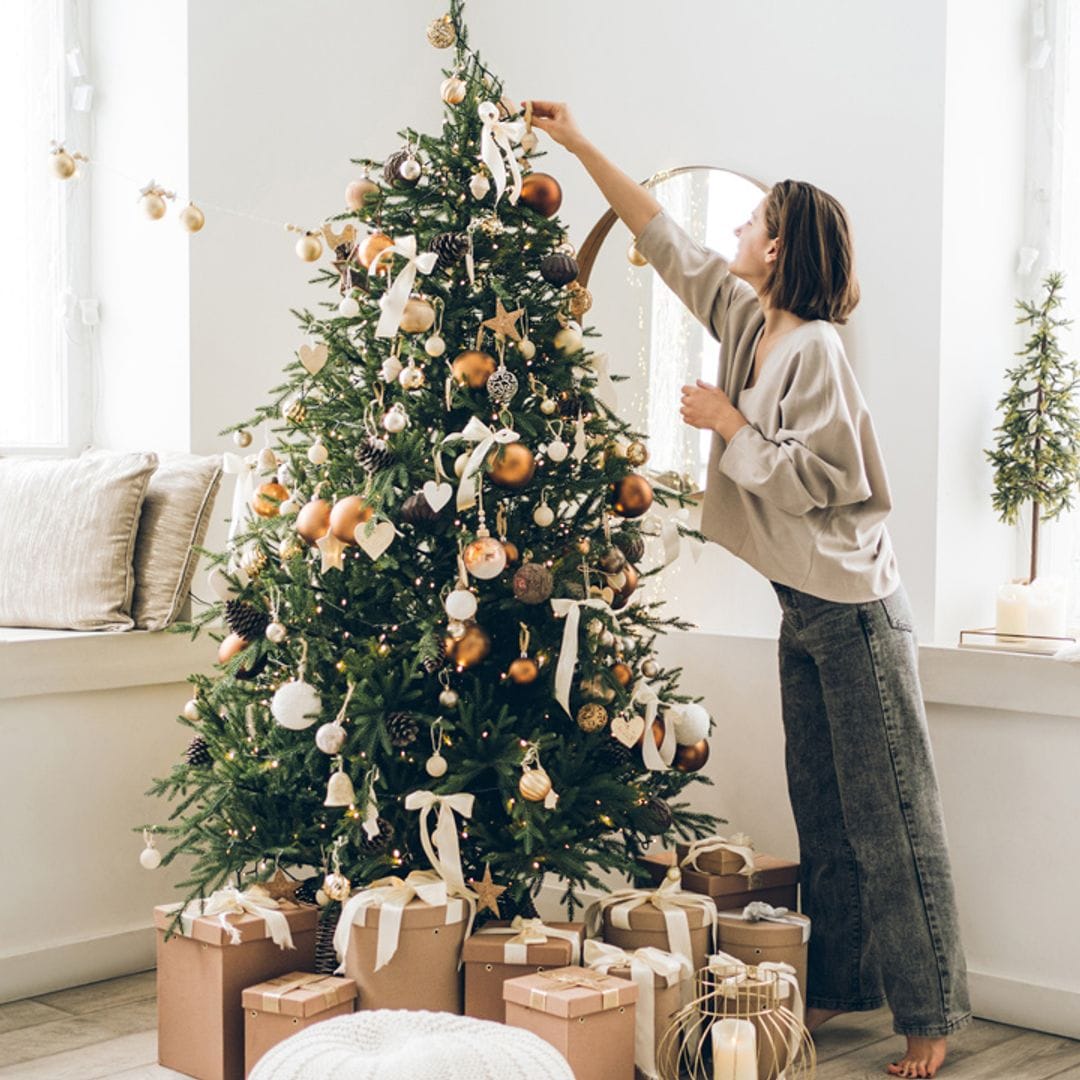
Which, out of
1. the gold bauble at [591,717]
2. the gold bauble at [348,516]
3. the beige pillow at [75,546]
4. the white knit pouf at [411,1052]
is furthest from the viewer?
the beige pillow at [75,546]

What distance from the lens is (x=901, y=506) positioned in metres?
2.78

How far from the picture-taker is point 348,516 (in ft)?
6.99

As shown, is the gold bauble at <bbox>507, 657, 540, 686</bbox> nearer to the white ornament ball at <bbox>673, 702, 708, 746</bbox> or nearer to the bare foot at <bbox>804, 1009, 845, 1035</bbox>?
the white ornament ball at <bbox>673, 702, 708, 746</bbox>

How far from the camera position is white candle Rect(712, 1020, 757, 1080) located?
6.92ft

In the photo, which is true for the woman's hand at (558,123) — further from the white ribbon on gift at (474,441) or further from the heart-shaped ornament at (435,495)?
the heart-shaped ornament at (435,495)

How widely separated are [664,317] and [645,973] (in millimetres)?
1496

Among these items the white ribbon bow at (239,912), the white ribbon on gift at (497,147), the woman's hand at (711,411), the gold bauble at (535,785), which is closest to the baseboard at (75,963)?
the white ribbon bow at (239,912)

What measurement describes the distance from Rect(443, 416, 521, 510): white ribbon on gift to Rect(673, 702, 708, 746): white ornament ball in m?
0.52

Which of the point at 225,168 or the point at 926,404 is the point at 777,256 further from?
the point at 225,168

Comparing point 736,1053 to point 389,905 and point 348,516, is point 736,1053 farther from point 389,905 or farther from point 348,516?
point 348,516

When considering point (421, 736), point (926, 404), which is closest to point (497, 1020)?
point (421, 736)

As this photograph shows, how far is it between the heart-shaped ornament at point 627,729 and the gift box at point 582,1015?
0.35m

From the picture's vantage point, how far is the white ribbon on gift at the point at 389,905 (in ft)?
7.04

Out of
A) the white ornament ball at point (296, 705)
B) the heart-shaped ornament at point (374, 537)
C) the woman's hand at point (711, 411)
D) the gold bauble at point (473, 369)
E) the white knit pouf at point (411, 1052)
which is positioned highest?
the gold bauble at point (473, 369)
